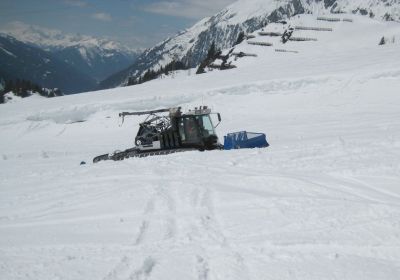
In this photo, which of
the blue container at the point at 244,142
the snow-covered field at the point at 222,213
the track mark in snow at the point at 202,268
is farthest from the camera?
the blue container at the point at 244,142

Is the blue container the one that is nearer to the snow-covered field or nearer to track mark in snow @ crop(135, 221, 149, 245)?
the snow-covered field

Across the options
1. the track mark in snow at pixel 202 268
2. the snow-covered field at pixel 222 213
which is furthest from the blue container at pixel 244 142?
the track mark in snow at pixel 202 268

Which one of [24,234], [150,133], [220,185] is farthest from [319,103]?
[24,234]

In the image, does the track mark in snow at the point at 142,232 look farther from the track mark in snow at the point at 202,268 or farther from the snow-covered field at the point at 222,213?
the track mark in snow at the point at 202,268

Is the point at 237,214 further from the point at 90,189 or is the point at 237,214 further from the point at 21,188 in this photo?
the point at 21,188

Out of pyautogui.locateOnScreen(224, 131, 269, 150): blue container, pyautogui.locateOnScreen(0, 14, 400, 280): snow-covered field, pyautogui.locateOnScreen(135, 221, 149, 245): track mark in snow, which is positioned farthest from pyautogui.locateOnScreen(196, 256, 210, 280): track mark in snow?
pyautogui.locateOnScreen(224, 131, 269, 150): blue container

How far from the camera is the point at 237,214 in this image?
7820 millimetres

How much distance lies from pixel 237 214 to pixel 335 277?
2815mm

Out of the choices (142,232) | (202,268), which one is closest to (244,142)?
(142,232)

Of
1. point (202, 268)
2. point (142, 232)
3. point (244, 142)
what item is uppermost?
point (244, 142)

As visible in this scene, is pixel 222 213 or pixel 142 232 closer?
pixel 142 232

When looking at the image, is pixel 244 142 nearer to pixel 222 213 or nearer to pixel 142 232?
pixel 222 213

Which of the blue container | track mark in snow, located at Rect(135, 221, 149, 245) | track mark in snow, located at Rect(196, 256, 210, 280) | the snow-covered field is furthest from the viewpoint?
the blue container

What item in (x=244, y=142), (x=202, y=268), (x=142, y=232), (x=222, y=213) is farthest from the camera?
(x=244, y=142)
